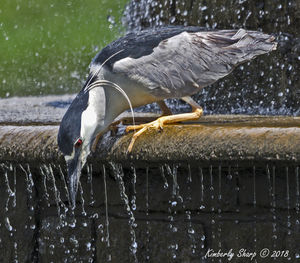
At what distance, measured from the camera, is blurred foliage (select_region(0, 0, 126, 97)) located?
8.84 meters

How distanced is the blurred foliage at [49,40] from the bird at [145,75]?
17.1 ft

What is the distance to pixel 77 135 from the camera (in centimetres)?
279

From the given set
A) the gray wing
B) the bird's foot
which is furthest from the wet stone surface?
the gray wing

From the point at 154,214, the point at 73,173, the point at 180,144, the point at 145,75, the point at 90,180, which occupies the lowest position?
the point at 154,214

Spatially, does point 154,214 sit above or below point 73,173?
below

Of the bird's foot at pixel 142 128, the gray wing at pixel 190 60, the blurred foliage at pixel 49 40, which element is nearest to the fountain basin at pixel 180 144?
the bird's foot at pixel 142 128

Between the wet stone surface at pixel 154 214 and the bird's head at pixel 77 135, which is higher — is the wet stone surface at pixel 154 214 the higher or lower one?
the lower one

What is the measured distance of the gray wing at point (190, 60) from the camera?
3.17 meters

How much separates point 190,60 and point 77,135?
0.80 meters

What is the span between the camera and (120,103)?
3100 millimetres

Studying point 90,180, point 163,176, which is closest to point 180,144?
point 163,176

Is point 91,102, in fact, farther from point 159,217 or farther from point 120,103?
point 159,217

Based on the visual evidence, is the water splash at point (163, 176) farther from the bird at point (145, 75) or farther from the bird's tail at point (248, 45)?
the bird's tail at point (248, 45)

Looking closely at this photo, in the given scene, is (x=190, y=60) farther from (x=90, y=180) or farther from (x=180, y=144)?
(x=90, y=180)
